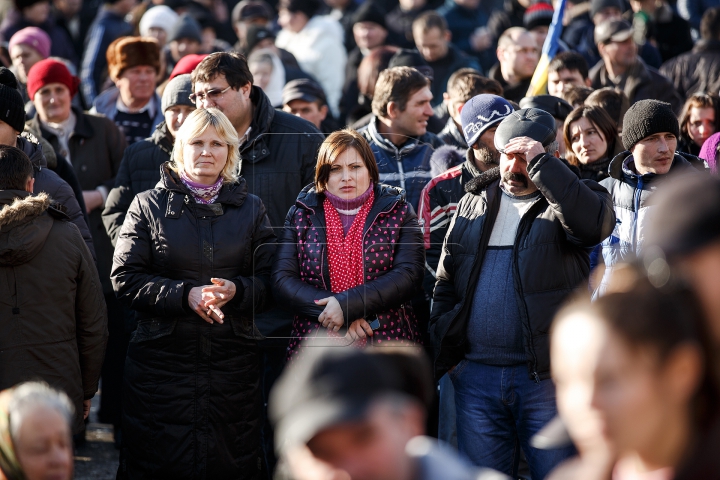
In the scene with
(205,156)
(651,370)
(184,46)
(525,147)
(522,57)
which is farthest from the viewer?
(184,46)

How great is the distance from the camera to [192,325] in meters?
4.78

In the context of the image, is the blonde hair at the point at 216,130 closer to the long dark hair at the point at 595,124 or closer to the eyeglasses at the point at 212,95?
the eyeglasses at the point at 212,95

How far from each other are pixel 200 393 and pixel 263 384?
0.86 m

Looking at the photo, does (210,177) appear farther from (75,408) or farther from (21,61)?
(21,61)

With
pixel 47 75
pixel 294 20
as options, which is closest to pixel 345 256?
pixel 47 75

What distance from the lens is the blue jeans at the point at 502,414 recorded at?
427 centimetres

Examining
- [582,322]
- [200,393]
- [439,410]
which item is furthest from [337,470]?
[439,410]

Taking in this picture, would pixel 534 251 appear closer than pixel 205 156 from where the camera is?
Yes

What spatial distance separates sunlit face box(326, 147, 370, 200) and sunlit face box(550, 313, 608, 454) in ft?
9.11

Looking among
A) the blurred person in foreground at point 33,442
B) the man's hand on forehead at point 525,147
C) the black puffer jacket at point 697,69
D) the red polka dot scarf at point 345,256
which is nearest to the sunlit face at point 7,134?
the red polka dot scarf at point 345,256

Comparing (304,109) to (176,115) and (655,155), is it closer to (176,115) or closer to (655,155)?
(176,115)

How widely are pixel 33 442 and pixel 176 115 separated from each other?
327 centimetres

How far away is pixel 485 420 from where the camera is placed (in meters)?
4.42

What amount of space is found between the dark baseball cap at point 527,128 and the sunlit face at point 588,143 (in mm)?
1259
